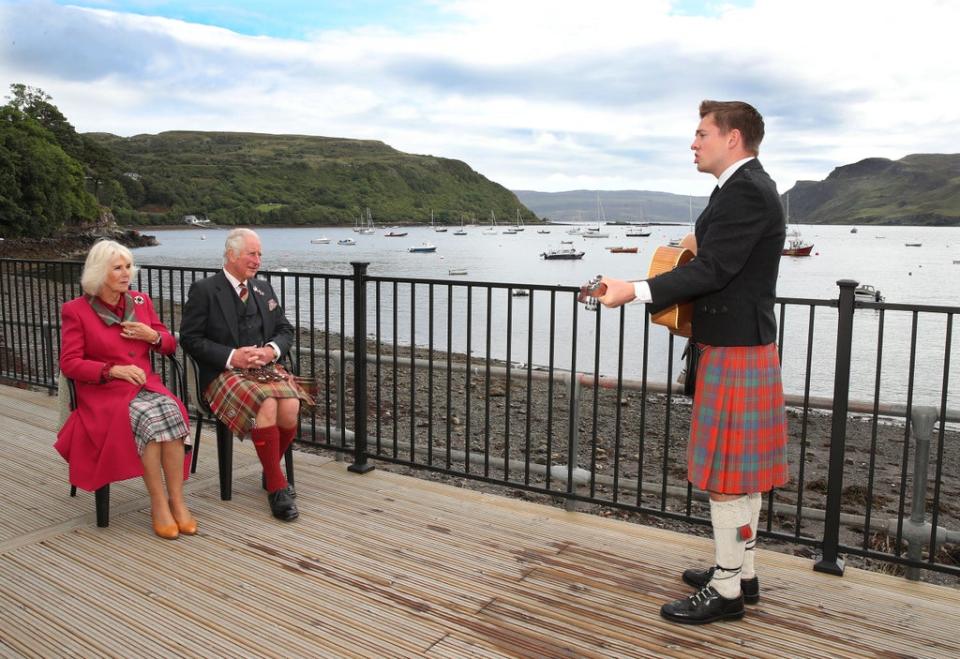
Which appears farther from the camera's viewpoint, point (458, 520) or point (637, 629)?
point (458, 520)

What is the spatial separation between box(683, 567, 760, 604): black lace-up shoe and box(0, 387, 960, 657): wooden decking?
4cm

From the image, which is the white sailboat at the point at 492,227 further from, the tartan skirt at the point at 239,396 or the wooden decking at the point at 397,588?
the wooden decking at the point at 397,588

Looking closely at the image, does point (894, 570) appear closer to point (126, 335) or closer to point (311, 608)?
point (311, 608)

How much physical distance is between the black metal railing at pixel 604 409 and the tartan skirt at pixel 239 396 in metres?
0.53

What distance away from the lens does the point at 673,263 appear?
2.50m

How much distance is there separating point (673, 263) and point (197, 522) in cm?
258

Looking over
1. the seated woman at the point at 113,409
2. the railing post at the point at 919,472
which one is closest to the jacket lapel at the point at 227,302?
the seated woman at the point at 113,409

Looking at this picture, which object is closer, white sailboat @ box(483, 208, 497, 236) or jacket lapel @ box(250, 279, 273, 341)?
jacket lapel @ box(250, 279, 273, 341)

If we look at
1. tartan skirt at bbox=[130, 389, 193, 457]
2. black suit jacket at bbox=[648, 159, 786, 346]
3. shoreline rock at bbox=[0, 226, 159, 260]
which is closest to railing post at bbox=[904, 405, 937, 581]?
black suit jacket at bbox=[648, 159, 786, 346]

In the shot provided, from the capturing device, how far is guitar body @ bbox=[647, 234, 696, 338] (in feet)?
8.21

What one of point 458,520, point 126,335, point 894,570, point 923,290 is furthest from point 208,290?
point 923,290

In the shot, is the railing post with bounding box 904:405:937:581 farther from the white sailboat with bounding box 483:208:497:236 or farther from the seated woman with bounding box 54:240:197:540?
the white sailboat with bounding box 483:208:497:236

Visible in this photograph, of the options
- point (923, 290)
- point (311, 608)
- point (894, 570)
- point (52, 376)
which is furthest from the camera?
point (923, 290)

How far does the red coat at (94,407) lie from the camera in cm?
338
